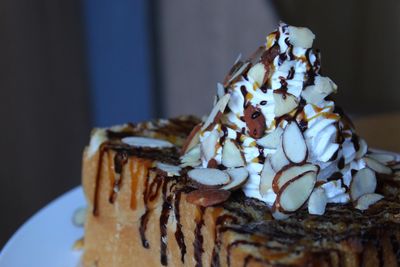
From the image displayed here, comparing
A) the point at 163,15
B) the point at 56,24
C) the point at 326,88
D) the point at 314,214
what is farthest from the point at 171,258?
the point at 163,15

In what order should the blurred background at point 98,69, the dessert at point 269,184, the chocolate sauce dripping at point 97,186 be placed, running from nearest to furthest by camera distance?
the dessert at point 269,184 → the chocolate sauce dripping at point 97,186 → the blurred background at point 98,69

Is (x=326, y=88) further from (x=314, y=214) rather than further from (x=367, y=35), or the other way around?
(x=367, y=35)

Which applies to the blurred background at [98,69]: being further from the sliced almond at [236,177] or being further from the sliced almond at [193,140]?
the sliced almond at [236,177]

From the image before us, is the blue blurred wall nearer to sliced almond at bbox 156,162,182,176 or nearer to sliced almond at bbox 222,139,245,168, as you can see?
sliced almond at bbox 156,162,182,176

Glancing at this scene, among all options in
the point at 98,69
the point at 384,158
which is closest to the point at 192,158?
the point at 384,158

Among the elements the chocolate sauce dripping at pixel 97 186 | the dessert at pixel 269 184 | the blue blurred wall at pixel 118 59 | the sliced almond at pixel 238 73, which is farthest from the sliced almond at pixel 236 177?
the blue blurred wall at pixel 118 59

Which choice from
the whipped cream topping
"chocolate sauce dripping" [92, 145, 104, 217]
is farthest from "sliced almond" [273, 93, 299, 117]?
"chocolate sauce dripping" [92, 145, 104, 217]

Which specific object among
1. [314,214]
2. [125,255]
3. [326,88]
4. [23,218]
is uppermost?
[326,88]

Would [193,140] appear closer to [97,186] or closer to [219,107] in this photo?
[219,107]
